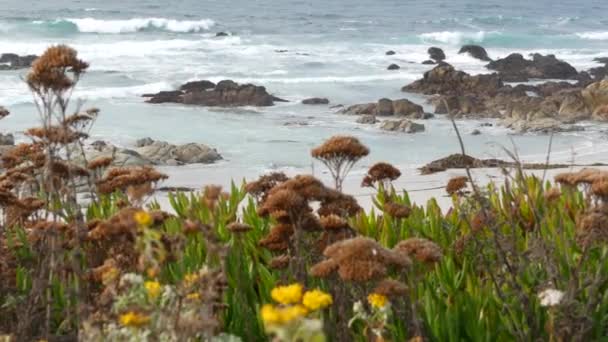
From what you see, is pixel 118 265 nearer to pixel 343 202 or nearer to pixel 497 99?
pixel 343 202

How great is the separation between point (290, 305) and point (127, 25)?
41.9m

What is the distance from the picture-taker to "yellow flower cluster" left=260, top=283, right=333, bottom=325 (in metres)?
1.76

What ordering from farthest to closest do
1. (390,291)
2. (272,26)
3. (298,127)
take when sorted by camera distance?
(272,26), (298,127), (390,291)

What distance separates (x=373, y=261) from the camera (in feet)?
10.5

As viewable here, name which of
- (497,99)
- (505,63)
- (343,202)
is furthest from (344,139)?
(505,63)

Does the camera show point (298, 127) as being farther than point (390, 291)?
Yes

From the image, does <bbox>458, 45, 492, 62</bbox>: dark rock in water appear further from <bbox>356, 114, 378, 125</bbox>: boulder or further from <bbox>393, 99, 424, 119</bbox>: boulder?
<bbox>356, 114, 378, 125</bbox>: boulder

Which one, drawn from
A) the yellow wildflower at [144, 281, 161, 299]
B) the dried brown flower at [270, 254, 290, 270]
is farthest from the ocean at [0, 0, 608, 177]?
the yellow wildflower at [144, 281, 161, 299]

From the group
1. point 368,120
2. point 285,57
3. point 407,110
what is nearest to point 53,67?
point 368,120

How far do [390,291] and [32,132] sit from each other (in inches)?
110

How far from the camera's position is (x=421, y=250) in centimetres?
384

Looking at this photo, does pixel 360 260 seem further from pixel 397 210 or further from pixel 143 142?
pixel 143 142

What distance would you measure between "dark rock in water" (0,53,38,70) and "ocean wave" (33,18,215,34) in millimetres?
11271

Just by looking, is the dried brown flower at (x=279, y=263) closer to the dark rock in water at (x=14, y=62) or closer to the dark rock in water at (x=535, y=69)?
the dark rock in water at (x=14, y=62)
